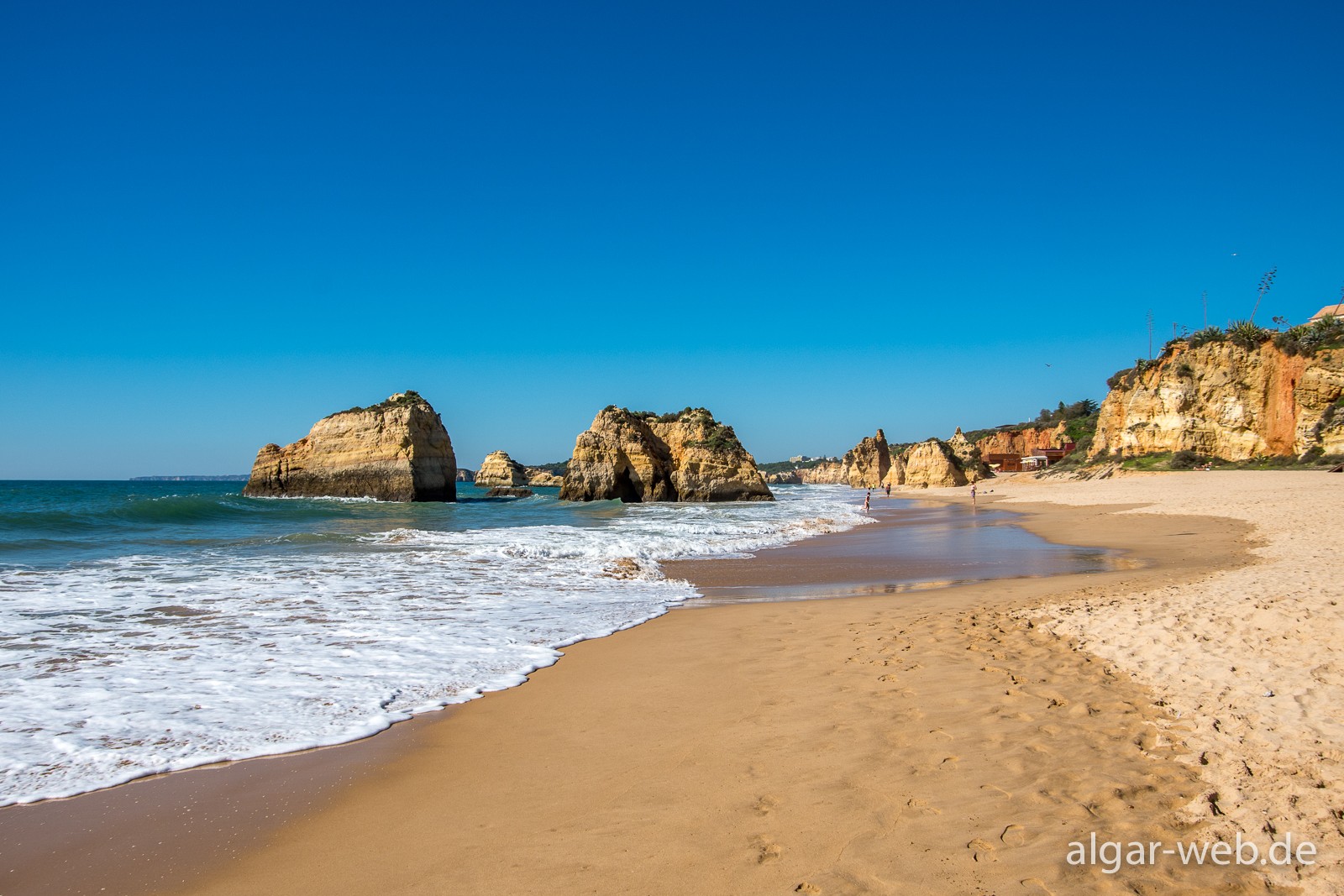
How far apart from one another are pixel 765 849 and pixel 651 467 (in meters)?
45.1

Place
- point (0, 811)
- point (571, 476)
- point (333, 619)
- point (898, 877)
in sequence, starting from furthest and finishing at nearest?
point (571, 476), point (333, 619), point (0, 811), point (898, 877)

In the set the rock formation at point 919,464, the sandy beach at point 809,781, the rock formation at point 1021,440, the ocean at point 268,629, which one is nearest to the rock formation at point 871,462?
the rock formation at point 919,464

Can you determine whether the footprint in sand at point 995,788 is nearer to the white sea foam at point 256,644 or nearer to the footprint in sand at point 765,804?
the footprint in sand at point 765,804

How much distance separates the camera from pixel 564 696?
547cm

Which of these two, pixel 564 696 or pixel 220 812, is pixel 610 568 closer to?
pixel 564 696

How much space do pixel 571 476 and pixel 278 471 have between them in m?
21.2

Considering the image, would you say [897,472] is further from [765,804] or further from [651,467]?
[765,804]

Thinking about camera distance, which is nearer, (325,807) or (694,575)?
(325,807)

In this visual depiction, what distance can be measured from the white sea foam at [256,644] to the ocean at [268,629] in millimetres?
23

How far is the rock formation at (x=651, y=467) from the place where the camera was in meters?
46.8

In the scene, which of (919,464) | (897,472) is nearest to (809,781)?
(919,464)

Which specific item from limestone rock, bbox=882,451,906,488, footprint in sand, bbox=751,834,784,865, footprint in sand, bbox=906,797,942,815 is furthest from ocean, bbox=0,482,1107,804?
limestone rock, bbox=882,451,906,488

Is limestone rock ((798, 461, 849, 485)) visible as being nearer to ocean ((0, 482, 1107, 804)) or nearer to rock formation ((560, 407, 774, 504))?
rock formation ((560, 407, 774, 504))

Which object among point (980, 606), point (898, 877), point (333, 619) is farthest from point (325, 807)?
point (980, 606)
